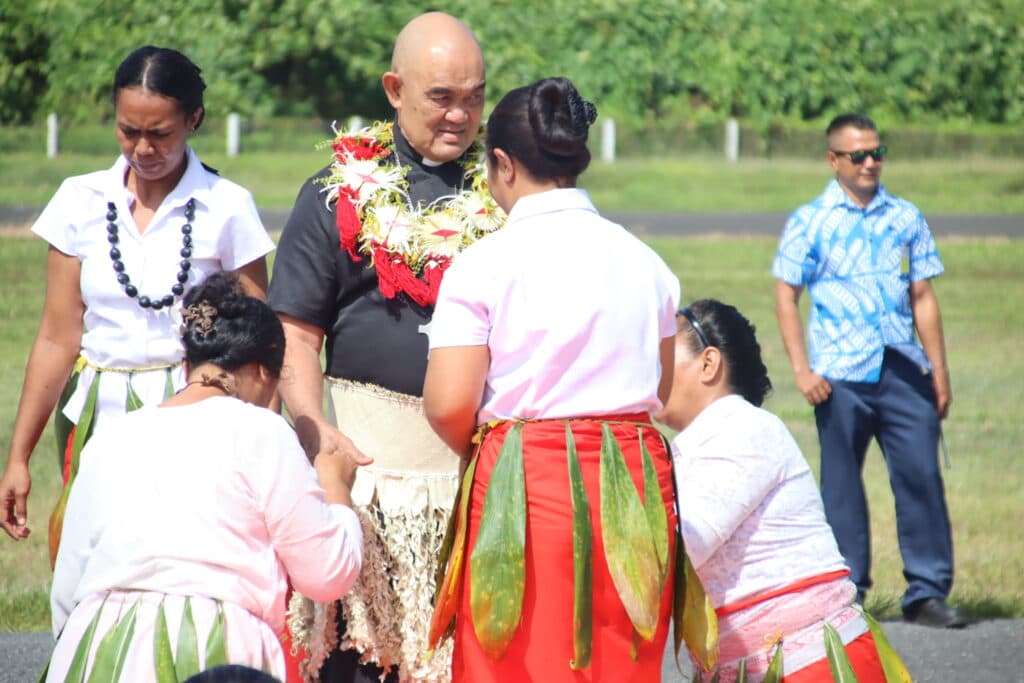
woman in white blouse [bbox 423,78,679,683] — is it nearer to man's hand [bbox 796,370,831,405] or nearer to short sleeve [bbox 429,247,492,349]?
short sleeve [bbox 429,247,492,349]

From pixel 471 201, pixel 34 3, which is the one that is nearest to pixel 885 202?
pixel 471 201

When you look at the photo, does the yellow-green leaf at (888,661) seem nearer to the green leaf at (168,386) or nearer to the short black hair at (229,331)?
the short black hair at (229,331)

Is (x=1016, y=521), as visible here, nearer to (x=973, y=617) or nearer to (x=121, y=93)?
(x=973, y=617)

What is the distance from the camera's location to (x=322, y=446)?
3227mm

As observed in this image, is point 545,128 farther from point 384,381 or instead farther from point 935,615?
point 935,615

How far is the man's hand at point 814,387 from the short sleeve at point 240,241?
2889 millimetres

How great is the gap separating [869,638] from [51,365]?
2.12 meters

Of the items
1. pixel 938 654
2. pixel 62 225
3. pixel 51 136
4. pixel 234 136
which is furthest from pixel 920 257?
pixel 234 136

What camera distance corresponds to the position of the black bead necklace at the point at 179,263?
356 cm

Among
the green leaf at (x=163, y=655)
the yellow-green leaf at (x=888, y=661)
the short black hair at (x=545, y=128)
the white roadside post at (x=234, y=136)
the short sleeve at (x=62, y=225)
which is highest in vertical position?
the short black hair at (x=545, y=128)

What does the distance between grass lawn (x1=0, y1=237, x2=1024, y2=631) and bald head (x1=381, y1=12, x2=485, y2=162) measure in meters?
2.98

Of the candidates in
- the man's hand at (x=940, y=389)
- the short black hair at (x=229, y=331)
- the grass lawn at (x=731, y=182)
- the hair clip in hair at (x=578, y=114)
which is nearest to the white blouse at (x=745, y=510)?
the hair clip in hair at (x=578, y=114)

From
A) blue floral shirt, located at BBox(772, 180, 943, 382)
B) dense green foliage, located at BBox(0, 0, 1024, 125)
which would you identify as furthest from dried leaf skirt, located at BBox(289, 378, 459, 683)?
dense green foliage, located at BBox(0, 0, 1024, 125)

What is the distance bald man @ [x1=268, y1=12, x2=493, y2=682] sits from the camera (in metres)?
3.44
